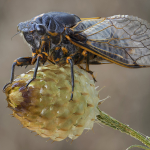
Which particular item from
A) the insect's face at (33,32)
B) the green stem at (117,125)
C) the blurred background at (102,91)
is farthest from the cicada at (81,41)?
the blurred background at (102,91)

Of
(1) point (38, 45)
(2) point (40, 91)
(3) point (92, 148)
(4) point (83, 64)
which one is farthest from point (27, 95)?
(3) point (92, 148)

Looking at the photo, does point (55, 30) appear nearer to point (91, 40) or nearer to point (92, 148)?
point (91, 40)

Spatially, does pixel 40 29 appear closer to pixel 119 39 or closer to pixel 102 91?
pixel 119 39

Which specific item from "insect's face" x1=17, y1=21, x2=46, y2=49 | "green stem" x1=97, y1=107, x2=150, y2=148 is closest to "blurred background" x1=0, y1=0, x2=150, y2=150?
"green stem" x1=97, y1=107, x2=150, y2=148

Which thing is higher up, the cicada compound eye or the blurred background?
the cicada compound eye

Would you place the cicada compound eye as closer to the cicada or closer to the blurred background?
the cicada

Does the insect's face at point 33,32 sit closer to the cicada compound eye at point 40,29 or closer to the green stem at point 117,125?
the cicada compound eye at point 40,29
